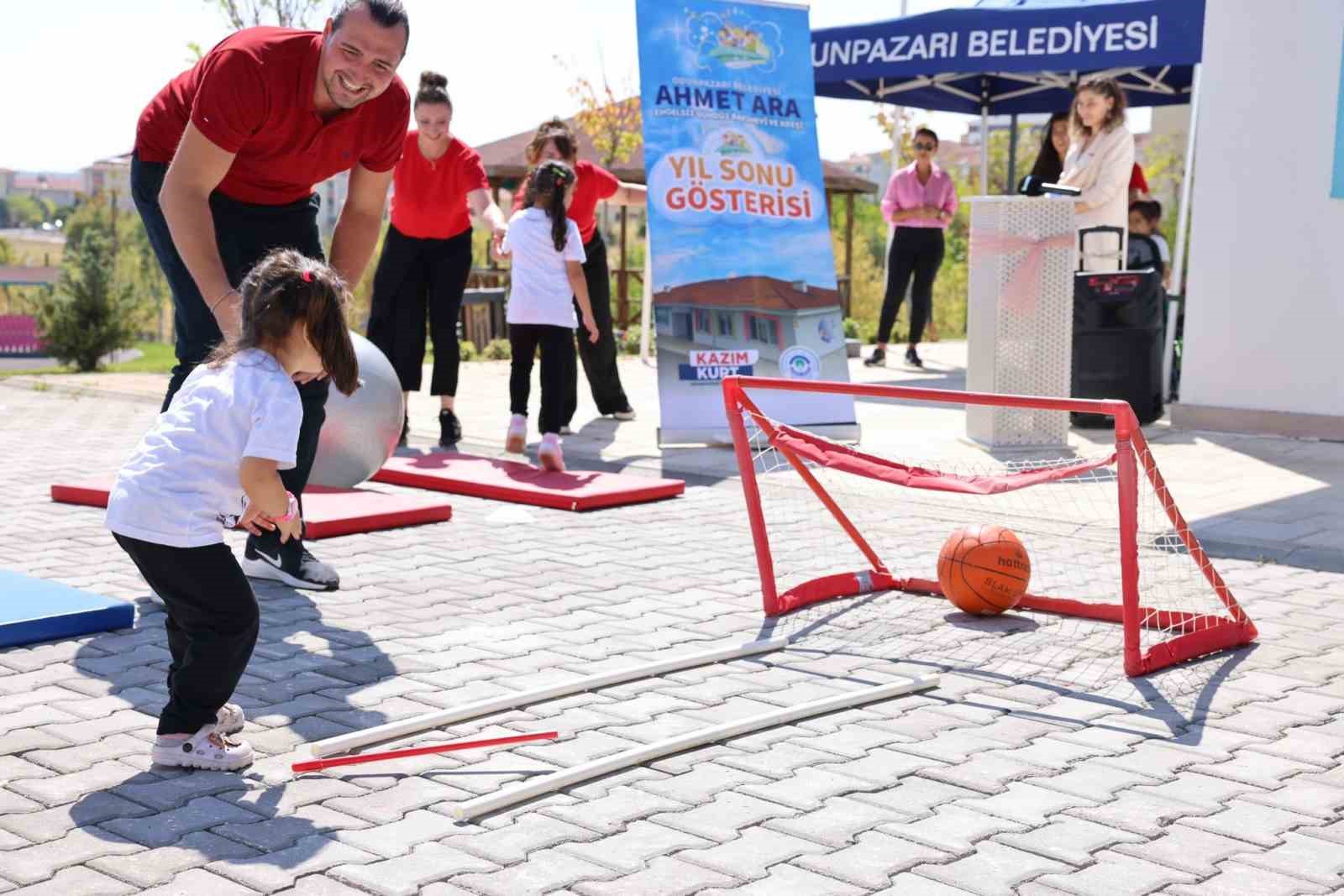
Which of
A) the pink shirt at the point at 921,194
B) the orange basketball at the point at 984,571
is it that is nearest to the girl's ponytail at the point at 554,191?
the orange basketball at the point at 984,571

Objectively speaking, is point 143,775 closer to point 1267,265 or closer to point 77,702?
point 77,702

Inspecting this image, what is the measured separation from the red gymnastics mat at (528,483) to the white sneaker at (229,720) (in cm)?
368

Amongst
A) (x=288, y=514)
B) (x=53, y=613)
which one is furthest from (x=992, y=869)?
(x=53, y=613)

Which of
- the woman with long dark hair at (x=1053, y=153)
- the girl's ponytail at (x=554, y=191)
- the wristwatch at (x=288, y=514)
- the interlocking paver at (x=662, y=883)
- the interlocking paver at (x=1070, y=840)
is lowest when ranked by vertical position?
the interlocking paver at (x=1070, y=840)

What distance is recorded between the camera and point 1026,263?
9430 millimetres

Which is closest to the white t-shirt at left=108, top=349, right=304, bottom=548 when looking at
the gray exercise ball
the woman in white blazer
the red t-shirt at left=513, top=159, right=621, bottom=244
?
the gray exercise ball

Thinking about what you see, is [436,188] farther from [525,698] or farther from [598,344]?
[525,698]

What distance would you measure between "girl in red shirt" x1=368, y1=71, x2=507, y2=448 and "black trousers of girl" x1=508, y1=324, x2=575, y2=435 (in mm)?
564

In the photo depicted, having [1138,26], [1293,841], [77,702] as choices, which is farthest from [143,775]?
[1138,26]

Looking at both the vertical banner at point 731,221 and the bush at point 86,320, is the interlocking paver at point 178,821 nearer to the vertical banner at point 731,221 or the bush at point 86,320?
the vertical banner at point 731,221

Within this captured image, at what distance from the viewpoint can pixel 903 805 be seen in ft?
11.5

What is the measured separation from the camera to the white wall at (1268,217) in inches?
382

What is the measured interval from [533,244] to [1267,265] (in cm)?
474

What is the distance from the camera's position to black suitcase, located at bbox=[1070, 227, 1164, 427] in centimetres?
1004
